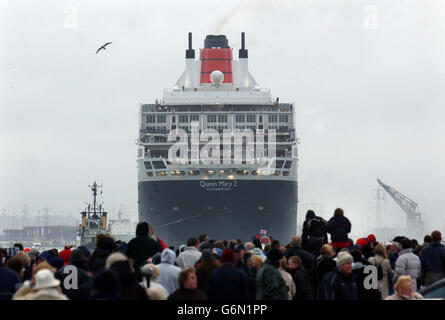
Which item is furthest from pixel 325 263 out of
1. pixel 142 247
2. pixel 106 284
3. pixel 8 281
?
pixel 106 284

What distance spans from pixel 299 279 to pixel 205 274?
1.76 metres

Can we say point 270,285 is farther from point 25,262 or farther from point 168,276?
point 25,262

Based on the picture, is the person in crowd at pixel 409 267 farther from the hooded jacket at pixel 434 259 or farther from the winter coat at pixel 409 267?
the hooded jacket at pixel 434 259

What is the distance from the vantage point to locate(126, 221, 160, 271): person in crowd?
1895 centimetres

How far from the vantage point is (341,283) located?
16.3 meters

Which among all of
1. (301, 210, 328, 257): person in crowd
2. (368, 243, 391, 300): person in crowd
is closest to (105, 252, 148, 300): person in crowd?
(368, 243, 391, 300): person in crowd

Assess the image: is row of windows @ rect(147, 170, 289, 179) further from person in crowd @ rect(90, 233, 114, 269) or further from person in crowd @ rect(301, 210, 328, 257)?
person in crowd @ rect(90, 233, 114, 269)

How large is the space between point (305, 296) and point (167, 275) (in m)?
2.59

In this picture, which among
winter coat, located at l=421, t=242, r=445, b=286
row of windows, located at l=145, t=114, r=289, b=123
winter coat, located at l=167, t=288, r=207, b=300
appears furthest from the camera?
row of windows, located at l=145, t=114, r=289, b=123

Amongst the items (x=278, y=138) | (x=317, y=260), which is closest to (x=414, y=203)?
(x=278, y=138)

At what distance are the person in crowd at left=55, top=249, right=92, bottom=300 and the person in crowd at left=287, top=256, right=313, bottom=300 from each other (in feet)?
10.7
